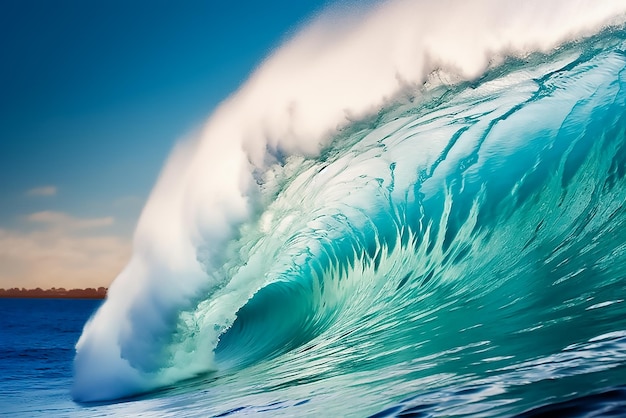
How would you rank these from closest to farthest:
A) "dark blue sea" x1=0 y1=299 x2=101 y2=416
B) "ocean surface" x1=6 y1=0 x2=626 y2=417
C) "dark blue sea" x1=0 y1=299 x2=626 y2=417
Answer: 1. "dark blue sea" x1=0 y1=299 x2=626 y2=417
2. "ocean surface" x1=6 y1=0 x2=626 y2=417
3. "dark blue sea" x1=0 y1=299 x2=101 y2=416

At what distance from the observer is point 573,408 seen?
208cm

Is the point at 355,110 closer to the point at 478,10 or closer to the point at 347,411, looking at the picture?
Answer: the point at 478,10

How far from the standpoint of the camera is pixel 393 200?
28.2 feet

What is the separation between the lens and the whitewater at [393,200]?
5607mm

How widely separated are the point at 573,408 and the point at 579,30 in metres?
5.71

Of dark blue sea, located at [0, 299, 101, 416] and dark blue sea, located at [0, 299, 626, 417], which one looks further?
dark blue sea, located at [0, 299, 101, 416]

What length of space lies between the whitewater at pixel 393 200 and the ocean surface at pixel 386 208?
0.03m

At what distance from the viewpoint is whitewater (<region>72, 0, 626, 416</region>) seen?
5607 millimetres

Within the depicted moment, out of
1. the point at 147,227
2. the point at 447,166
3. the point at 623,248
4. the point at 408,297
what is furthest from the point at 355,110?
the point at 147,227

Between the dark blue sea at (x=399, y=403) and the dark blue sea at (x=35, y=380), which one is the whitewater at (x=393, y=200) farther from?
the dark blue sea at (x=35, y=380)

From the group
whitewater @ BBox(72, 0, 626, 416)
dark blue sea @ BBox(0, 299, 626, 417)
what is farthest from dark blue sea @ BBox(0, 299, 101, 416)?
whitewater @ BBox(72, 0, 626, 416)

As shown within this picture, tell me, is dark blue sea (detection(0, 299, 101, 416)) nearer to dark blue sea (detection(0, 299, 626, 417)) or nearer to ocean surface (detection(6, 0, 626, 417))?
dark blue sea (detection(0, 299, 626, 417))

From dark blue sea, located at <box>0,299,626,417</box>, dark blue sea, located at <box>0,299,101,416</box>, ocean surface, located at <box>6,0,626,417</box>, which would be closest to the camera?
dark blue sea, located at <box>0,299,626,417</box>

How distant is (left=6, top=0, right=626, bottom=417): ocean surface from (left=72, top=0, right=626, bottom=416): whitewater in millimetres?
26
